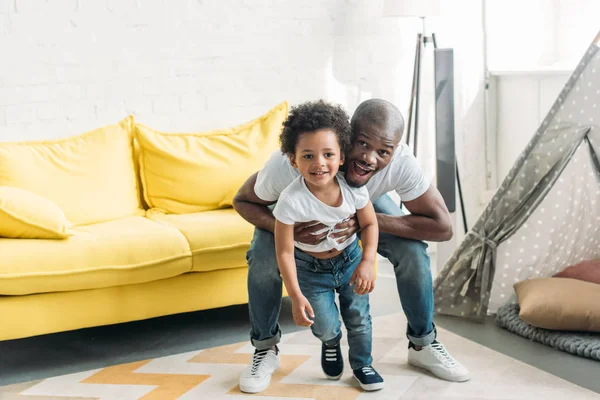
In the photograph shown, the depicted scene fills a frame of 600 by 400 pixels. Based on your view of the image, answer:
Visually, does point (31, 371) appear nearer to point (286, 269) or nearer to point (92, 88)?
point (286, 269)

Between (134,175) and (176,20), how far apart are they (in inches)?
27.9

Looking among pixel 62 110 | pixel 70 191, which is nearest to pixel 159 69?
pixel 62 110

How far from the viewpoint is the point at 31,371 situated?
246 centimetres

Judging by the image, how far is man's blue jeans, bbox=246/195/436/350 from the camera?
2.25 m

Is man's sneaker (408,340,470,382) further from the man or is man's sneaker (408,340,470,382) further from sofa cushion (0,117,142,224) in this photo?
sofa cushion (0,117,142,224)

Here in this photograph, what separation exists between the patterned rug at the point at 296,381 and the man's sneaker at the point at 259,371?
24mm

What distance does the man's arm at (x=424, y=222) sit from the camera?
227 cm

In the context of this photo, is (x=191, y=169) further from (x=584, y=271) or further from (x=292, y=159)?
(x=584, y=271)

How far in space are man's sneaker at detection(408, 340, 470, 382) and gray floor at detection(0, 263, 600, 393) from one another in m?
0.27

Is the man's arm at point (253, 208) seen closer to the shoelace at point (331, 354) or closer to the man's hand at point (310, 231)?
the man's hand at point (310, 231)

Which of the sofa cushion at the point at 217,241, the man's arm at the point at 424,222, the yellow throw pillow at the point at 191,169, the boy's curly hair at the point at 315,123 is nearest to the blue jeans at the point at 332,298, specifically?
the man's arm at the point at 424,222

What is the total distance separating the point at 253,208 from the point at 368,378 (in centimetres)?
58

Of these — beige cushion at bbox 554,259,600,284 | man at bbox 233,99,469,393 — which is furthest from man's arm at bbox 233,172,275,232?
beige cushion at bbox 554,259,600,284

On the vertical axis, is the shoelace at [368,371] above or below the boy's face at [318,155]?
below
